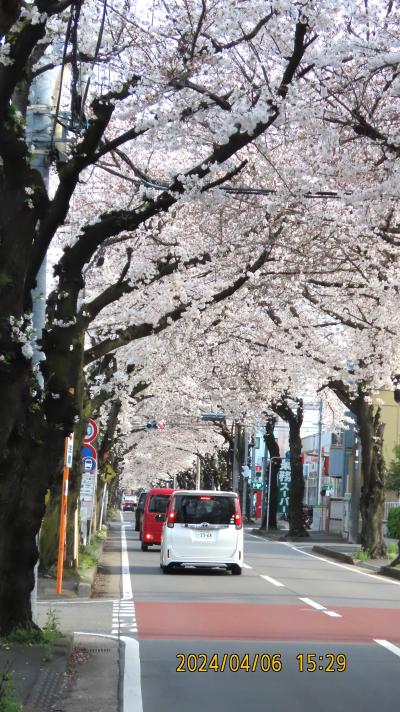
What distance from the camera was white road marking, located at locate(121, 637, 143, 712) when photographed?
8250 mm

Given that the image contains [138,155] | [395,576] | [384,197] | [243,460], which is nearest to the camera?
[384,197]

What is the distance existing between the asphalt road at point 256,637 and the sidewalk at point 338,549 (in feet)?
12.3

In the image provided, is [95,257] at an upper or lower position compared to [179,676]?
upper

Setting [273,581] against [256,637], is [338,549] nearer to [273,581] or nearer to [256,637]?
[273,581]

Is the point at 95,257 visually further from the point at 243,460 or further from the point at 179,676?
the point at 243,460

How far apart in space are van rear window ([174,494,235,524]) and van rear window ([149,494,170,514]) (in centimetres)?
1086

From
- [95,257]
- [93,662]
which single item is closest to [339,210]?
[95,257]

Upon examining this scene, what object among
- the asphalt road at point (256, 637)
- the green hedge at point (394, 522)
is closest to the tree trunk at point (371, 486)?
the green hedge at point (394, 522)

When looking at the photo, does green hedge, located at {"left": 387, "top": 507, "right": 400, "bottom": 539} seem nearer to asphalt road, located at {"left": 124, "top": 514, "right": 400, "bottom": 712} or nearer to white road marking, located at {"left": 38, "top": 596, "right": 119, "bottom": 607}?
asphalt road, located at {"left": 124, "top": 514, "right": 400, "bottom": 712}

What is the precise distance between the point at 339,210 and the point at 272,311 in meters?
10.4

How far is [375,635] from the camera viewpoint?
41.5 ft
